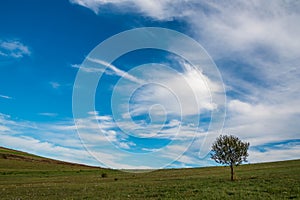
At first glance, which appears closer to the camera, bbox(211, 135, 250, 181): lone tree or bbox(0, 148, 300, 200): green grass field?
bbox(0, 148, 300, 200): green grass field

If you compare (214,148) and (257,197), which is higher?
(214,148)

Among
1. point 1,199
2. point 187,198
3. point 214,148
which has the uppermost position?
point 214,148

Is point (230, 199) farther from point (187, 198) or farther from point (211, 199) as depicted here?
point (187, 198)

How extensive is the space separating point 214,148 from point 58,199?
28.1 metres

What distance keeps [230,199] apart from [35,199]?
17255mm

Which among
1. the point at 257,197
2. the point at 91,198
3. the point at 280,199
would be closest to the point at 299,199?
the point at 280,199

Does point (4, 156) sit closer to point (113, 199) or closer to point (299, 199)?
point (113, 199)

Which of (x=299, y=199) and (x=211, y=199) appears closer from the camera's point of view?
(x=299, y=199)

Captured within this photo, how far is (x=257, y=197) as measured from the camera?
854 inches

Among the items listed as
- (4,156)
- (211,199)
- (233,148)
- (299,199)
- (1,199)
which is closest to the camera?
(299,199)

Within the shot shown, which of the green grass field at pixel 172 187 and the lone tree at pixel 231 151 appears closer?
the green grass field at pixel 172 187

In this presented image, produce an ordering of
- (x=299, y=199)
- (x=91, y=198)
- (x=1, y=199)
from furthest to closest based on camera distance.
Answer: (x=1, y=199)
(x=91, y=198)
(x=299, y=199)

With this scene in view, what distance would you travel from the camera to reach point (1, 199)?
1105 inches

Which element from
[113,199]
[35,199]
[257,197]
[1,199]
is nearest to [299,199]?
[257,197]
